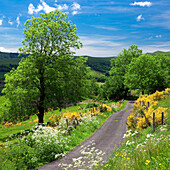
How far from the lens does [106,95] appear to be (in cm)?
6338

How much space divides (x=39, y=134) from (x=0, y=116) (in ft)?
32.2

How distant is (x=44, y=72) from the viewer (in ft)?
64.3

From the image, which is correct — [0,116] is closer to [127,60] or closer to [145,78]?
[145,78]

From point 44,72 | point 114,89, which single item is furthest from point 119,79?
point 44,72

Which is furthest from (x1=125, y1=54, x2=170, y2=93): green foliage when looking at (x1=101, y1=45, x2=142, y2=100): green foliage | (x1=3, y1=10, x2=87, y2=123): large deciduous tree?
(x1=3, y1=10, x2=87, y2=123): large deciduous tree

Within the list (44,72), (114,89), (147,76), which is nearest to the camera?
(44,72)

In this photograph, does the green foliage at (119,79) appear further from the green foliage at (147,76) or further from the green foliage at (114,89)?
the green foliage at (147,76)

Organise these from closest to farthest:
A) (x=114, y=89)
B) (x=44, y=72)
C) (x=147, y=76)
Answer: (x=44, y=72) < (x=147, y=76) < (x=114, y=89)

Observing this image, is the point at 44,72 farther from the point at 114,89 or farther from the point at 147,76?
the point at 114,89

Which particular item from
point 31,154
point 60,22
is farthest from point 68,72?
point 31,154

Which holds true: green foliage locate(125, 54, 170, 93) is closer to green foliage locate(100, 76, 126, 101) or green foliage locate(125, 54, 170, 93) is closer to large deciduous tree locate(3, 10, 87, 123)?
green foliage locate(100, 76, 126, 101)

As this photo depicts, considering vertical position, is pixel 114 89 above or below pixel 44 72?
below

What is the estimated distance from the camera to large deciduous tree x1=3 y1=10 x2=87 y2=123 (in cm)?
1880

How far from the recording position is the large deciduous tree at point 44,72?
740 inches
